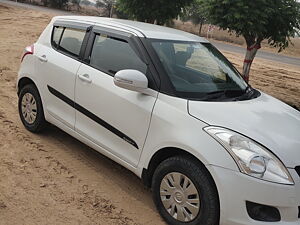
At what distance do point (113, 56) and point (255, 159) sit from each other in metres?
1.95

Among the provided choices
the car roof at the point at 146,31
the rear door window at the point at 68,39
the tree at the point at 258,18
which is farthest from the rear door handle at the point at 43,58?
the tree at the point at 258,18

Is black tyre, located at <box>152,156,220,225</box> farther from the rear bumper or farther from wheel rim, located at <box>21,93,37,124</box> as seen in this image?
wheel rim, located at <box>21,93,37,124</box>

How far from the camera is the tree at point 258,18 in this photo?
7.59 m

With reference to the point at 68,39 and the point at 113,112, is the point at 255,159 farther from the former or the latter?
the point at 68,39

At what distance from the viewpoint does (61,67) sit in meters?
4.61

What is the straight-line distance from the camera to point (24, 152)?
4648 mm

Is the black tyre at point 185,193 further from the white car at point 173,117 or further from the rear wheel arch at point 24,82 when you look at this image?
the rear wheel arch at point 24,82

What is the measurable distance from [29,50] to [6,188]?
82.3 inches

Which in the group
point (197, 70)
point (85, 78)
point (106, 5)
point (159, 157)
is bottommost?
point (106, 5)

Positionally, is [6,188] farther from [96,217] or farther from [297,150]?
[297,150]

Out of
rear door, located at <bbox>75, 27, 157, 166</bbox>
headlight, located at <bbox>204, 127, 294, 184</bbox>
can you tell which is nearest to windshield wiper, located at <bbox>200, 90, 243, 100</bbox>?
rear door, located at <bbox>75, 27, 157, 166</bbox>

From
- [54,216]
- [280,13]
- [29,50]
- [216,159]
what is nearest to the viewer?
[216,159]

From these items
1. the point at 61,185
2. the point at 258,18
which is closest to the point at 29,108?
the point at 61,185

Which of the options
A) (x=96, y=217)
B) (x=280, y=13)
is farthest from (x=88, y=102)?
(x=280, y=13)
